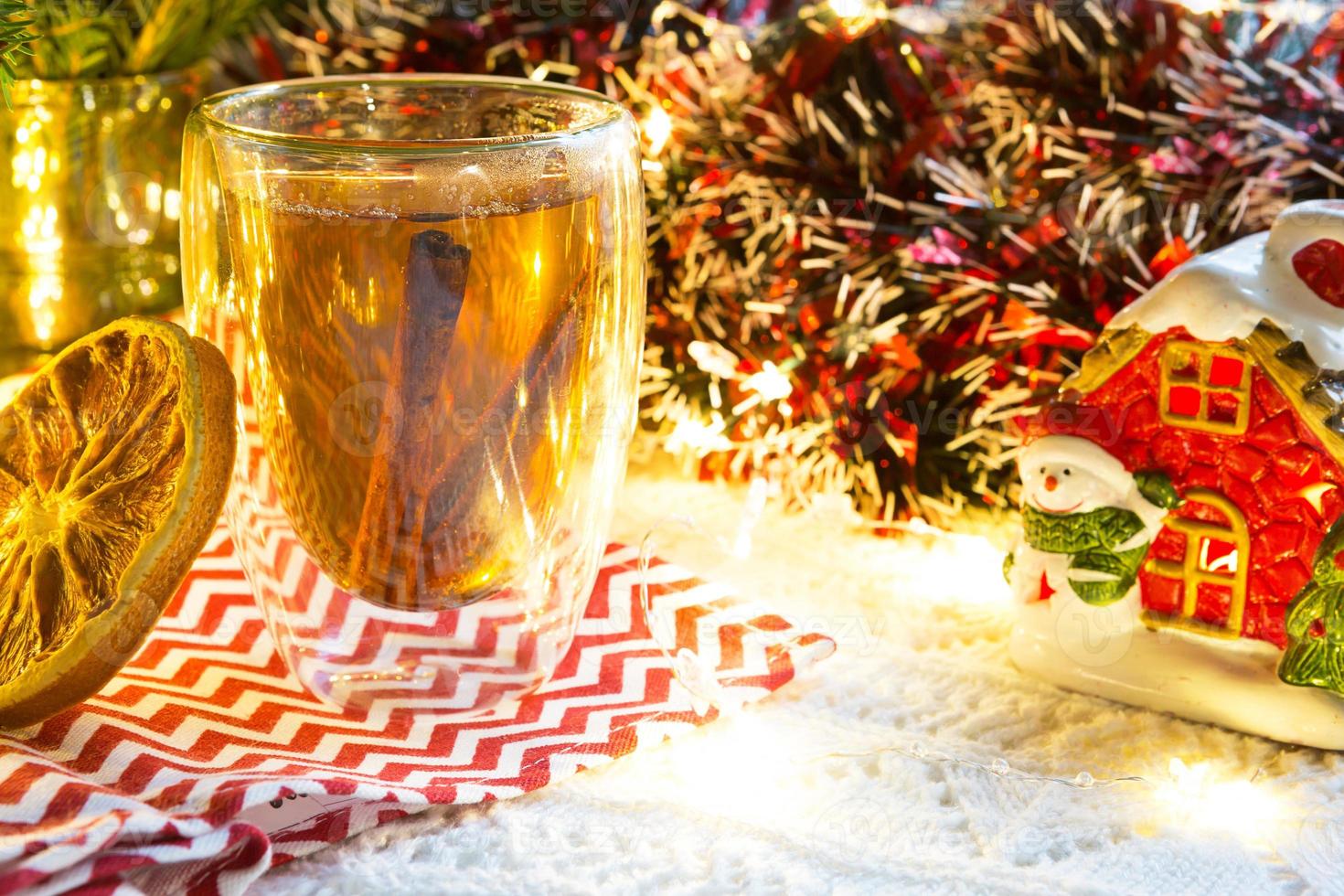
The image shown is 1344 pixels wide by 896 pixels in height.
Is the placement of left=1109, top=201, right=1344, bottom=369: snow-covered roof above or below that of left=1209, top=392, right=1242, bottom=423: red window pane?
above

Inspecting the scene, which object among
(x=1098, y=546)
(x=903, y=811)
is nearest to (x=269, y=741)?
(x=903, y=811)

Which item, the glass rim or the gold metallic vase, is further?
the gold metallic vase

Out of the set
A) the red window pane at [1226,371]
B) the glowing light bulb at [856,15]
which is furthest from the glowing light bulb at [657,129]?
the red window pane at [1226,371]

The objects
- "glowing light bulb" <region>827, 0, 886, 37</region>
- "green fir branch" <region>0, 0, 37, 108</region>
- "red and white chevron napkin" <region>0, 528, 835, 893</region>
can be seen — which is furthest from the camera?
"glowing light bulb" <region>827, 0, 886, 37</region>

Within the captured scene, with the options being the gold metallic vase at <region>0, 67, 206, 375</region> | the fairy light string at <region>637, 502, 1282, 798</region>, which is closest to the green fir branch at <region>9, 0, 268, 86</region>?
the gold metallic vase at <region>0, 67, 206, 375</region>

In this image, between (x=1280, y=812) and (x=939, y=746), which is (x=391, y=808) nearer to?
(x=939, y=746)

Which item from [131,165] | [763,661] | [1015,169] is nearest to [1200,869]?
[763,661]

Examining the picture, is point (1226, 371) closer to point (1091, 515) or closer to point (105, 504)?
point (1091, 515)

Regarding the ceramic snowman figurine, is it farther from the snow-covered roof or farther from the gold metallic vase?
the gold metallic vase
